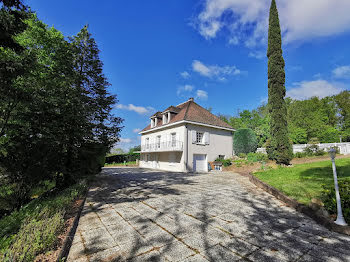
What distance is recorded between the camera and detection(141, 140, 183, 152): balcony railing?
621 inches

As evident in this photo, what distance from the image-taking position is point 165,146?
1761cm

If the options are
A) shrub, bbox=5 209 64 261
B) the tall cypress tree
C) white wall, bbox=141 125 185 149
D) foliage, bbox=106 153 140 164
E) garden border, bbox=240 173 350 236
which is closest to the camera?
shrub, bbox=5 209 64 261

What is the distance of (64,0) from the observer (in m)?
7.59

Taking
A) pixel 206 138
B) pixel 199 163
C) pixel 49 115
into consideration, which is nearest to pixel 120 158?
pixel 199 163

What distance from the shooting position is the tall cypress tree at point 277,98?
1200 cm

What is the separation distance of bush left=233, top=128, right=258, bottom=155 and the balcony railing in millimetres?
8319

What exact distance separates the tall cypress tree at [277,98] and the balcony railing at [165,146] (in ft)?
26.0

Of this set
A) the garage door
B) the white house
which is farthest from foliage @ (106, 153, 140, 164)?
the garage door

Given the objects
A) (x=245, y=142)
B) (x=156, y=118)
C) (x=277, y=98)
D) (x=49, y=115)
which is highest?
(x=156, y=118)

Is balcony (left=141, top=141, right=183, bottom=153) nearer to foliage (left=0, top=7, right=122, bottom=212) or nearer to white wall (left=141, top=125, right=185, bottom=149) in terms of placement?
white wall (left=141, top=125, right=185, bottom=149)

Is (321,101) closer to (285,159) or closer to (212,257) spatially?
(285,159)

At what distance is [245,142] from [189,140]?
26.2ft

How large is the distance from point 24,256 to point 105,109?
7824 millimetres

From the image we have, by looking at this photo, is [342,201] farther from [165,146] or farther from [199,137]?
[165,146]
